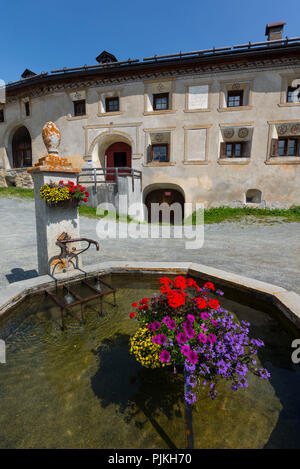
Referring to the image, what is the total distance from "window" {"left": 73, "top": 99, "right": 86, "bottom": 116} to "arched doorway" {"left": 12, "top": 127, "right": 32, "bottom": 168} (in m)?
7.25

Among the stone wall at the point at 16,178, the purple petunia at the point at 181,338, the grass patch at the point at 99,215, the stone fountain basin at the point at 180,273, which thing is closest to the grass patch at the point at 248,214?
the grass patch at the point at 99,215

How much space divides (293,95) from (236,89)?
3575 millimetres

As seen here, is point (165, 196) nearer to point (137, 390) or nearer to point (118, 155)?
point (118, 155)

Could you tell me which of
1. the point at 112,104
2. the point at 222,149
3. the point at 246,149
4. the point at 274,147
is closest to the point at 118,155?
the point at 112,104

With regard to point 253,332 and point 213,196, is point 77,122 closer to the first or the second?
point 213,196

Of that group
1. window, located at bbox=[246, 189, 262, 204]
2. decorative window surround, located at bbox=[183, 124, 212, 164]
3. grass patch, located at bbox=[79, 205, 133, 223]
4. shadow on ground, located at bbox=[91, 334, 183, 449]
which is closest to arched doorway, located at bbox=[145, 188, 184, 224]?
decorative window surround, located at bbox=[183, 124, 212, 164]

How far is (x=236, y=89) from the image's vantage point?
52.1 ft

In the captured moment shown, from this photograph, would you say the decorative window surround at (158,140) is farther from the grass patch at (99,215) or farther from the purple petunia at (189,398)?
the purple petunia at (189,398)

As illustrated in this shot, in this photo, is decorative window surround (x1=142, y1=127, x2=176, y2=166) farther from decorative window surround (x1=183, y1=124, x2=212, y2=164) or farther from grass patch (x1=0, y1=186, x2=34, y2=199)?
grass patch (x1=0, y1=186, x2=34, y2=199)

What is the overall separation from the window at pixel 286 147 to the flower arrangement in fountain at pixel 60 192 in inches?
607

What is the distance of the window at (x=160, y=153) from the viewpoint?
57.9 ft

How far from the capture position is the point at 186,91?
53.5 ft
